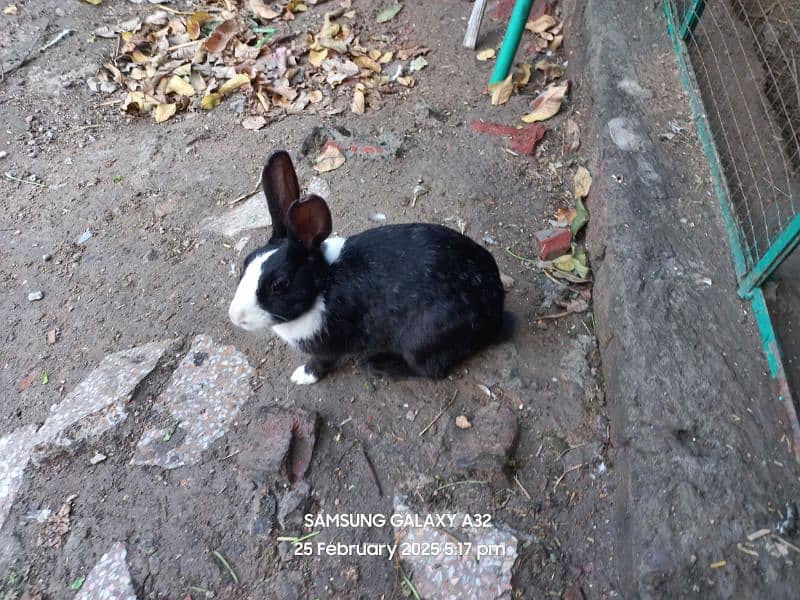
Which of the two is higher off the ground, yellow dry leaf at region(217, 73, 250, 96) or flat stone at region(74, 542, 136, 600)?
yellow dry leaf at region(217, 73, 250, 96)

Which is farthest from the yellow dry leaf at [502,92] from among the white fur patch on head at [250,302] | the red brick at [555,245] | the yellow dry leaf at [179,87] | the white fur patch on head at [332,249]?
the white fur patch on head at [250,302]

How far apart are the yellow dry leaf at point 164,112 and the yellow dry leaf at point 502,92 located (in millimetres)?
2393

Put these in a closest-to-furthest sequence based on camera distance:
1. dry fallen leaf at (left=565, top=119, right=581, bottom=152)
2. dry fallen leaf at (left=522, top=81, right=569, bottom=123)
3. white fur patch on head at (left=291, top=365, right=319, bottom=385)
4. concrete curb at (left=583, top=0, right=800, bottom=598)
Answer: concrete curb at (left=583, top=0, right=800, bottom=598)
white fur patch on head at (left=291, top=365, right=319, bottom=385)
dry fallen leaf at (left=565, top=119, right=581, bottom=152)
dry fallen leaf at (left=522, top=81, right=569, bottom=123)

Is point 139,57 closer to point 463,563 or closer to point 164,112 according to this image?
point 164,112

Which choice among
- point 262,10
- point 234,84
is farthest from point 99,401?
point 262,10

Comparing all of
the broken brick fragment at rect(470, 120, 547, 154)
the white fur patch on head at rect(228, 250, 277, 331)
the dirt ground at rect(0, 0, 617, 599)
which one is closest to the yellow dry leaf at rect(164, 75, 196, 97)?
the dirt ground at rect(0, 0, 617, 599)

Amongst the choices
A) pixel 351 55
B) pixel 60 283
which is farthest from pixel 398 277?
pixel 351 55

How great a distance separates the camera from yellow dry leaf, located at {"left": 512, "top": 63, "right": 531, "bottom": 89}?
13.4 feet

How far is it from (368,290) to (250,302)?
0.50 metres

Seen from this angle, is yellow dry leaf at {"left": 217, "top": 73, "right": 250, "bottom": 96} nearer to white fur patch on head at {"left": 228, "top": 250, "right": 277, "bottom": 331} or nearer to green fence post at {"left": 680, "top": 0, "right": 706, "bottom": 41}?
white fur patch on head at {"left": 228, "top": 250, "right": 277, "bottom": 331}

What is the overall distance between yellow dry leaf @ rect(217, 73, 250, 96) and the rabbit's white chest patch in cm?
267

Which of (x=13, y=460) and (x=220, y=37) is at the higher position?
(x=220, y=37)

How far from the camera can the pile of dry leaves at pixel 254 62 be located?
4.25 m

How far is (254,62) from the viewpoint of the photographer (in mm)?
4520
